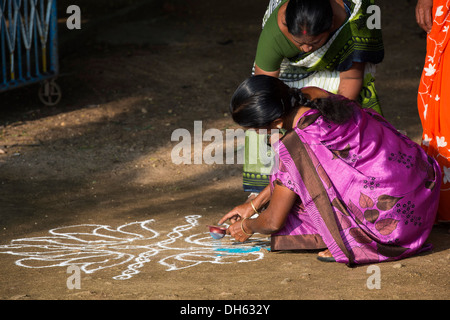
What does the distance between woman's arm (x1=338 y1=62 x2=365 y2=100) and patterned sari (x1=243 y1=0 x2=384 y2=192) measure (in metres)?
0.04

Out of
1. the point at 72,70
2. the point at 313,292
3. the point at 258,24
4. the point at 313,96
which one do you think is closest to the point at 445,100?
the point at 313,96

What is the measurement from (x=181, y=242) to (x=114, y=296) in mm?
1144

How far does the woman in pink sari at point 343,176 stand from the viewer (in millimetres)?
3148

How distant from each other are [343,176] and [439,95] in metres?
1.21

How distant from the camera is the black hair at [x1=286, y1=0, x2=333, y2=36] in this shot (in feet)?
11.0

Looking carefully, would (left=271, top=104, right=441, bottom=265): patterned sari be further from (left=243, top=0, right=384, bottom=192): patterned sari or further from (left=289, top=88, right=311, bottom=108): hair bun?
(left=243, top=0, right=384, bottom=192): patterned sari

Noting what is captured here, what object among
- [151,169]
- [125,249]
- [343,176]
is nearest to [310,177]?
[343,176]

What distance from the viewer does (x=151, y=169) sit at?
236 inches

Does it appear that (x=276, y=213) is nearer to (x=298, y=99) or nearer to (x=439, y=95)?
(x=298, y=99)

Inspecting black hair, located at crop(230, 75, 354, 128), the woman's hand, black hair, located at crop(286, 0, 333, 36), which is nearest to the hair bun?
black hair, located at crop(230, 75, 354, 128)

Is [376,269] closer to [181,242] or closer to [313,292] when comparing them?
[313,292]

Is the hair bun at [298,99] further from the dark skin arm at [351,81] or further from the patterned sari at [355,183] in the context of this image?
the dark skin arm at [351,81]

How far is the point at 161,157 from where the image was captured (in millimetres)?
6250

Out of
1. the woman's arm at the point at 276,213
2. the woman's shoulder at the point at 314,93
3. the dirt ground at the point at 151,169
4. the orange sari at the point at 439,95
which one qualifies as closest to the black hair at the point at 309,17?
the woman's shoulder at the point at 314,93
